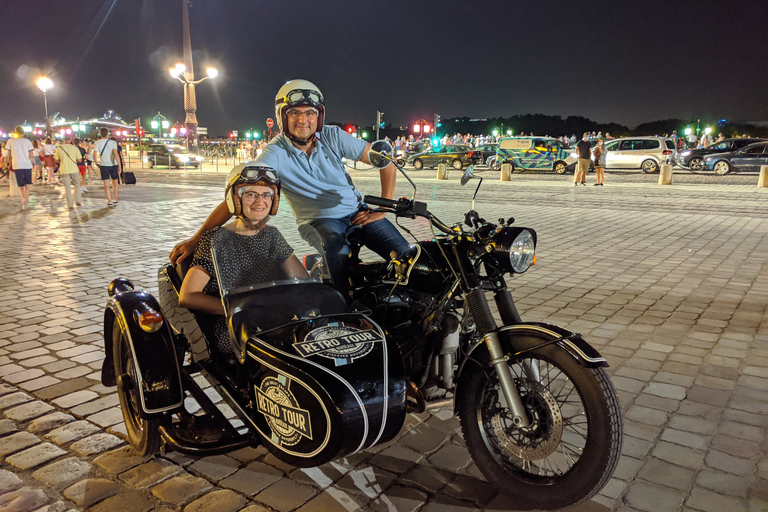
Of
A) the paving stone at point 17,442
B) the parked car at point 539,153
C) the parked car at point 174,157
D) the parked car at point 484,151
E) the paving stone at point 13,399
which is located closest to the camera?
the paving stone at point 17,442

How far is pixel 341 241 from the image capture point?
3.38 meters

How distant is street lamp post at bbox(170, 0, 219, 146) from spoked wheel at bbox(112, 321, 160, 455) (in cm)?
3491

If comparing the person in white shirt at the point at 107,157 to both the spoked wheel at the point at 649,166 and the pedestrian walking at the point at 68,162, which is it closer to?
the pedestrian walking at the point at 68,162

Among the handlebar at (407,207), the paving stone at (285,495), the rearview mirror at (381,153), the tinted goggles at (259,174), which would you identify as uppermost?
the rearview mirror at (381,153)

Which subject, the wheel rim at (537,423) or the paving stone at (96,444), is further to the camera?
the paving stone at (96,444)

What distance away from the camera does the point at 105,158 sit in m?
13.4

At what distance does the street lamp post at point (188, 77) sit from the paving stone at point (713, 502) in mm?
36292

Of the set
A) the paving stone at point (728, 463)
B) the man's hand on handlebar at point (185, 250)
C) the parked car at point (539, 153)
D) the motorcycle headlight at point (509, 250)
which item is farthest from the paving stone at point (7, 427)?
the parked car at point (539, 153)

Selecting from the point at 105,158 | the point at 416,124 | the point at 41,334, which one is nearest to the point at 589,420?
the point at 41,334

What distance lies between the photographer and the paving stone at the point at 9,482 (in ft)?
8.48

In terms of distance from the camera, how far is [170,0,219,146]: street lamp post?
34875 mm

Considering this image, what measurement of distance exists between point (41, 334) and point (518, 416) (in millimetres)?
4021

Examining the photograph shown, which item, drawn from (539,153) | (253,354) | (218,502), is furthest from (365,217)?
(539,153)

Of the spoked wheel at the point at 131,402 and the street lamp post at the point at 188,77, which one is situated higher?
the street lamp post at the point at 188,77
